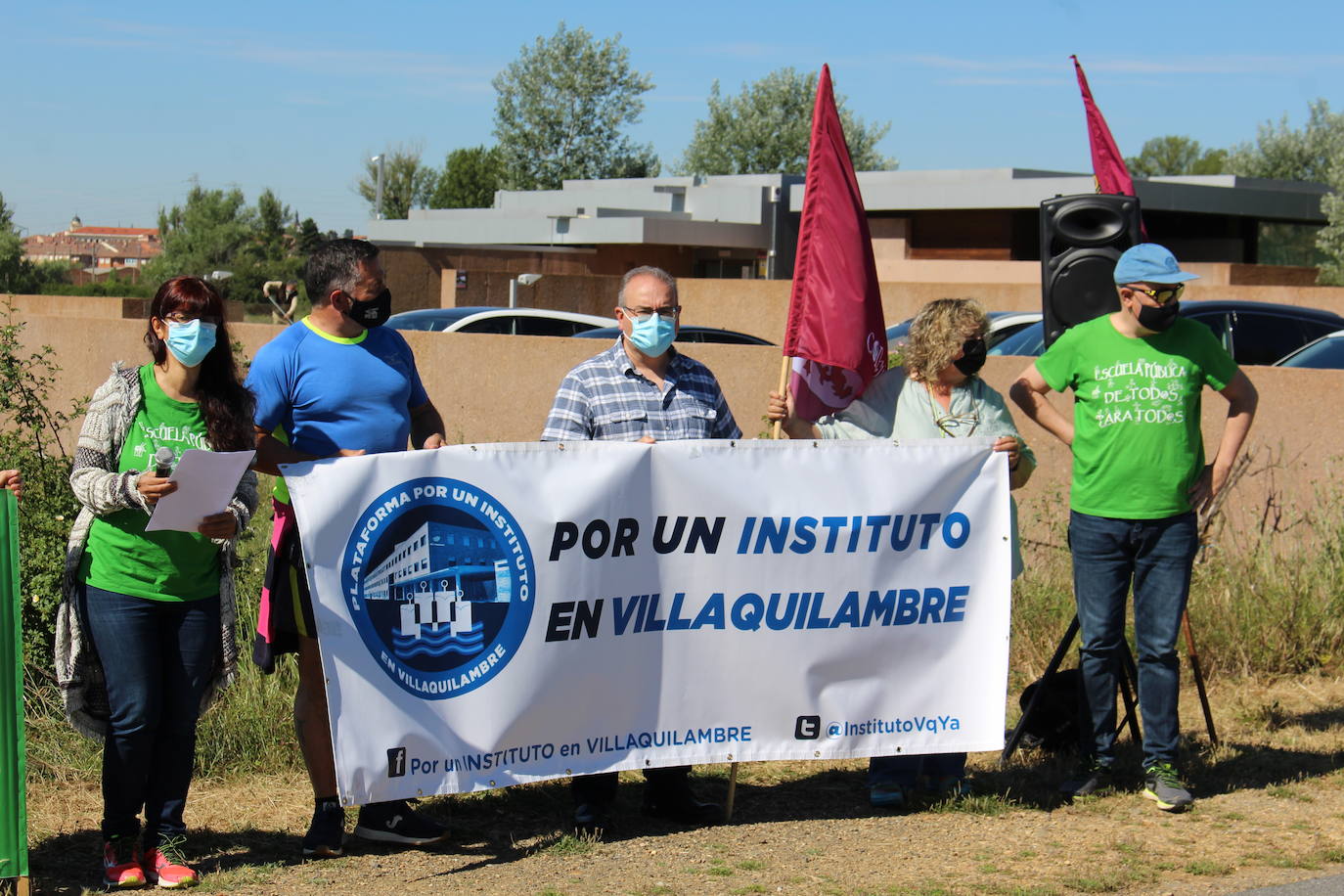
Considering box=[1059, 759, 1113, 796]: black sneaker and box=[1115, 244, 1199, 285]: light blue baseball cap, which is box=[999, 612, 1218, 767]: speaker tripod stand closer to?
box=[1059, 759, 1113, 796]: black sneaker

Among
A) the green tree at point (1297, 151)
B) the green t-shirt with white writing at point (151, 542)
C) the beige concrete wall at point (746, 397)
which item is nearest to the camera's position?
the green t-shirt with white writing at point (151, 542)

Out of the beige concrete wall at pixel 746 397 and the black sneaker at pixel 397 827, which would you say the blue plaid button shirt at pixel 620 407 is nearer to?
A: the black sneaker at pixel 397 827

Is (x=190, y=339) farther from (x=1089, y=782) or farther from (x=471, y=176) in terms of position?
(x=471, y=176)

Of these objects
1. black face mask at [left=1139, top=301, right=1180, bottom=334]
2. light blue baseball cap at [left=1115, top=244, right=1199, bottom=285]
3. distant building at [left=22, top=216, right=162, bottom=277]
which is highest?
distant building at [left=22, top=216, right=162, bottom=277]

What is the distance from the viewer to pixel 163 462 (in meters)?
4.61

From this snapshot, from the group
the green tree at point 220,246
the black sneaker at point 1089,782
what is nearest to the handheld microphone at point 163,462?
the black sneaker at point 1089,782

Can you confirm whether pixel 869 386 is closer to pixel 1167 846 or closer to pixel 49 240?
pixel 1167 846

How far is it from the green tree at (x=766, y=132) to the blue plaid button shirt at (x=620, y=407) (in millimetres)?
83487

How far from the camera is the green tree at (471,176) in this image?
3691 inches

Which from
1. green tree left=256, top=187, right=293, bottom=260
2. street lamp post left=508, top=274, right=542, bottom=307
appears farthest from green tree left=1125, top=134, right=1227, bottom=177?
street lamp post left=508, top=274, right=542, bottom=307

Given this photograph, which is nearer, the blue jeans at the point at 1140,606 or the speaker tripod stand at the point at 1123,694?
the blue jeans at the point at 1140,606

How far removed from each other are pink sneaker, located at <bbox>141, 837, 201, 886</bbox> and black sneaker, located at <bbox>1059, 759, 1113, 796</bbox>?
11.3 ft

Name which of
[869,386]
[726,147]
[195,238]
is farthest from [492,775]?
[726,147]

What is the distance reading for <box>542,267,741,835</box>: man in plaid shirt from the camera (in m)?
5.43
